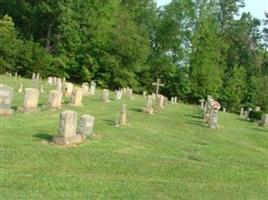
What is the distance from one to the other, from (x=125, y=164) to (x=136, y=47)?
162 feet

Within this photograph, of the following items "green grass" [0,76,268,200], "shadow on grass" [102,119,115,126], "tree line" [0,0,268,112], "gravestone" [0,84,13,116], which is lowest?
"green grass" [0,76,268,200]

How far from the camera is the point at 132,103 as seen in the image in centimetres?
3559

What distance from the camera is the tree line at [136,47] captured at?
204 feet

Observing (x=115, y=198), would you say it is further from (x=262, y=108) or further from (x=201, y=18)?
(x=201, y=18)

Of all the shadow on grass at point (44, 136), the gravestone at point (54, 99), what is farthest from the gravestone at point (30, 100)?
the shadow on grass at point (44, 136)

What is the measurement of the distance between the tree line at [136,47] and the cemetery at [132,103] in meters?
0.13

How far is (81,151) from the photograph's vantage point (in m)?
15.3

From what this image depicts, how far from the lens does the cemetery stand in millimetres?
12953

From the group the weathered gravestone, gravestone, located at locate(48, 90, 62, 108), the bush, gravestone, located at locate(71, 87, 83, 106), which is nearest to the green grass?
the weathered gravestone

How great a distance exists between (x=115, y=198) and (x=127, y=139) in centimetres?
748

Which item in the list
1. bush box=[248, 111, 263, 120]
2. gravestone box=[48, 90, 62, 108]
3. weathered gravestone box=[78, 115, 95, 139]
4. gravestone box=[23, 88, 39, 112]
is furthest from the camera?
bush box=[248, 111, 263, 120]

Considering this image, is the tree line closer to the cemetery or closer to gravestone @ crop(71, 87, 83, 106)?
the cemetery

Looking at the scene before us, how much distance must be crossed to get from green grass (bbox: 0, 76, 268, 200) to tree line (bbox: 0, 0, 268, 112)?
124 feet

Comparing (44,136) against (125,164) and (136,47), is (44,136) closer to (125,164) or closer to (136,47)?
(125,164)
